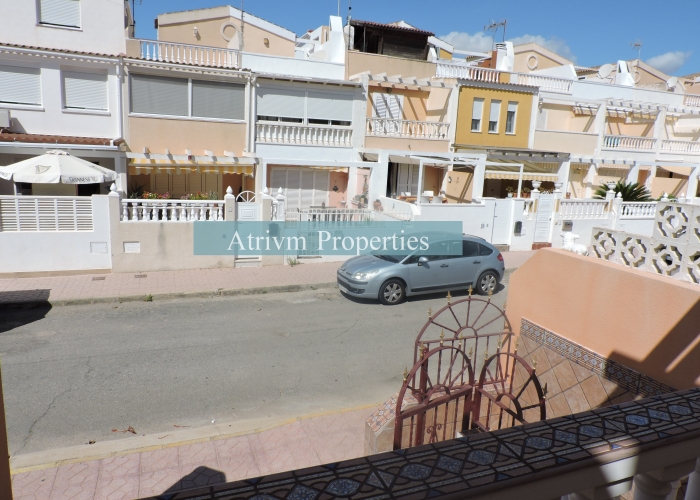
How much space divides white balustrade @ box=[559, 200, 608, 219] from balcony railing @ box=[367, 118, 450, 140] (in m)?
A: 6.40

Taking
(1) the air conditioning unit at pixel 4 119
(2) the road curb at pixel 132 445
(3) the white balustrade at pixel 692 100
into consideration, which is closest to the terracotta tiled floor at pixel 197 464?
(2) the road curb at pixel 132 445

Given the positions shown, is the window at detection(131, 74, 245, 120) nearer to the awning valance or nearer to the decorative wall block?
the awning valance

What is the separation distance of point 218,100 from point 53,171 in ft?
25.5

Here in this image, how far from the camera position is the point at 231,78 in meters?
20.2

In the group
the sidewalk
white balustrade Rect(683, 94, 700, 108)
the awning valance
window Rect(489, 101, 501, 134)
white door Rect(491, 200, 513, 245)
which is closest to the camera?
the sidewalk

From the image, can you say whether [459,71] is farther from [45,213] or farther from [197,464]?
[197,464]

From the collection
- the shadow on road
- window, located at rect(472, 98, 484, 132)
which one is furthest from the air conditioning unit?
window, located at rect(472, 98, 484, 132)

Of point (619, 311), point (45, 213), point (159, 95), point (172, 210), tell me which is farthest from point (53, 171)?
point (619, 311)

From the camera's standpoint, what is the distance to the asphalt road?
7.48m

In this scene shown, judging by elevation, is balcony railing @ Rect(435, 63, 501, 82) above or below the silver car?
above

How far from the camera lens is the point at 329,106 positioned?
73.1 feet

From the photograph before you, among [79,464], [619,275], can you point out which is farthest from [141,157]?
[619,275]

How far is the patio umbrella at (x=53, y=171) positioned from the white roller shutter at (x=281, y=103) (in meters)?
7.99

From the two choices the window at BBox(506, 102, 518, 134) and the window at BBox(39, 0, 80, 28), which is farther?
the window at BBox(506, 102, 518, 134)
